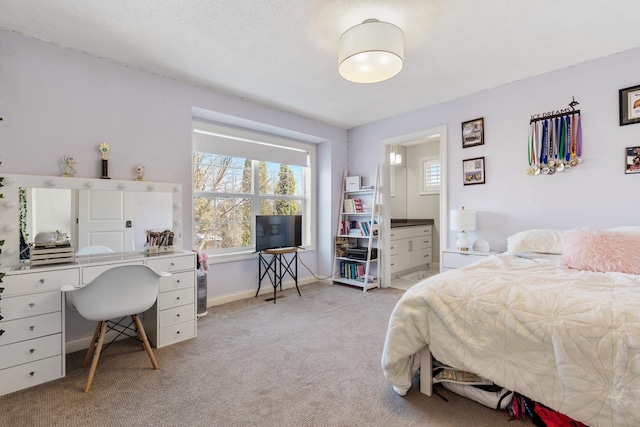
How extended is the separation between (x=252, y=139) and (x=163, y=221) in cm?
162

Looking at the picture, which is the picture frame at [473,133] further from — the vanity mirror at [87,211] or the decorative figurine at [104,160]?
the decorative figurine at [104,160]

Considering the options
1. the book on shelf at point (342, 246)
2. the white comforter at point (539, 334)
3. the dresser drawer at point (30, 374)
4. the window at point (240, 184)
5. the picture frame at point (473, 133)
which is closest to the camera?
the white comforter at point (539, 334)

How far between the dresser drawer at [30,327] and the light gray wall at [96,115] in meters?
1.15

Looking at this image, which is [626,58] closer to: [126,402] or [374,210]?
[374,210]

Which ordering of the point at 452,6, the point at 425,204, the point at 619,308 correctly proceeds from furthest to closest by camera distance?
1. the point at 425,204
2. the point at 452,6
3. the point at 619,308

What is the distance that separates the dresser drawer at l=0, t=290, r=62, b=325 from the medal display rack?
13.9 ft

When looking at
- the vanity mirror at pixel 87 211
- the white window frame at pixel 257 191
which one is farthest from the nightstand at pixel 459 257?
the vanity mirror at pixel 87 211

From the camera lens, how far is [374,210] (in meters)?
4.22

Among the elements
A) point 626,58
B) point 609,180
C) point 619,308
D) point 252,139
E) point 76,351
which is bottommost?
point 76,351

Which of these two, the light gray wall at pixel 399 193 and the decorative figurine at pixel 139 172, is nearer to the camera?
the decorative figurine at pixel 139 172

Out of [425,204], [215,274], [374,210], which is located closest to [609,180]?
[374,210]

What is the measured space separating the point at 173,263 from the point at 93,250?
661 mm

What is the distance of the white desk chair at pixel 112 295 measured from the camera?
5.98 ft

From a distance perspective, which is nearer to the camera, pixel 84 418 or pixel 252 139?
pixel 84 418
